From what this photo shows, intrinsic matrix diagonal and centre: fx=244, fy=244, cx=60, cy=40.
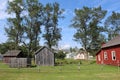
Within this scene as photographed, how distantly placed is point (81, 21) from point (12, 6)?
22.1m

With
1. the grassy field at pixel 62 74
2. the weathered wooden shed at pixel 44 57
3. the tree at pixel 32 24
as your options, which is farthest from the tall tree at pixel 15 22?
the grassy field at pixel 62 74

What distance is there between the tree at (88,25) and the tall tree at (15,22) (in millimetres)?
18329

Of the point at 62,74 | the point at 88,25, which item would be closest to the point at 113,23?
the point at 88,25

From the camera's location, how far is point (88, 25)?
78.2m

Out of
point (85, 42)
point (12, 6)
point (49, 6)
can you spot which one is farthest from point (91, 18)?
point (12, 6)

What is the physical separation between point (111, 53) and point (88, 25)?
118 feet

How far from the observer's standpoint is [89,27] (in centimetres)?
7812

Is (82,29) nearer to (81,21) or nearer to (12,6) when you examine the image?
(81,21)

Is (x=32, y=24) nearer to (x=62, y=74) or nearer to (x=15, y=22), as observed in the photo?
(x=15, y=22)

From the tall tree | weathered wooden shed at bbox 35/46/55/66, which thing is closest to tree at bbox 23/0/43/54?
the tall tree

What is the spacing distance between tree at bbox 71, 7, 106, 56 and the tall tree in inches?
722

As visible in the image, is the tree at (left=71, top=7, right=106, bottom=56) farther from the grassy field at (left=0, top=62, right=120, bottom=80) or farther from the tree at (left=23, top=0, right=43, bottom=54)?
the grassy field at (left=0, top=62, right=120, bottom=80)

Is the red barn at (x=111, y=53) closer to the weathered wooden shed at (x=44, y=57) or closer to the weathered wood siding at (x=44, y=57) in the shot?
the weathered wooden shed at (x=44, y=57)

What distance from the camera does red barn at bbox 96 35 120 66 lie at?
131 ft
